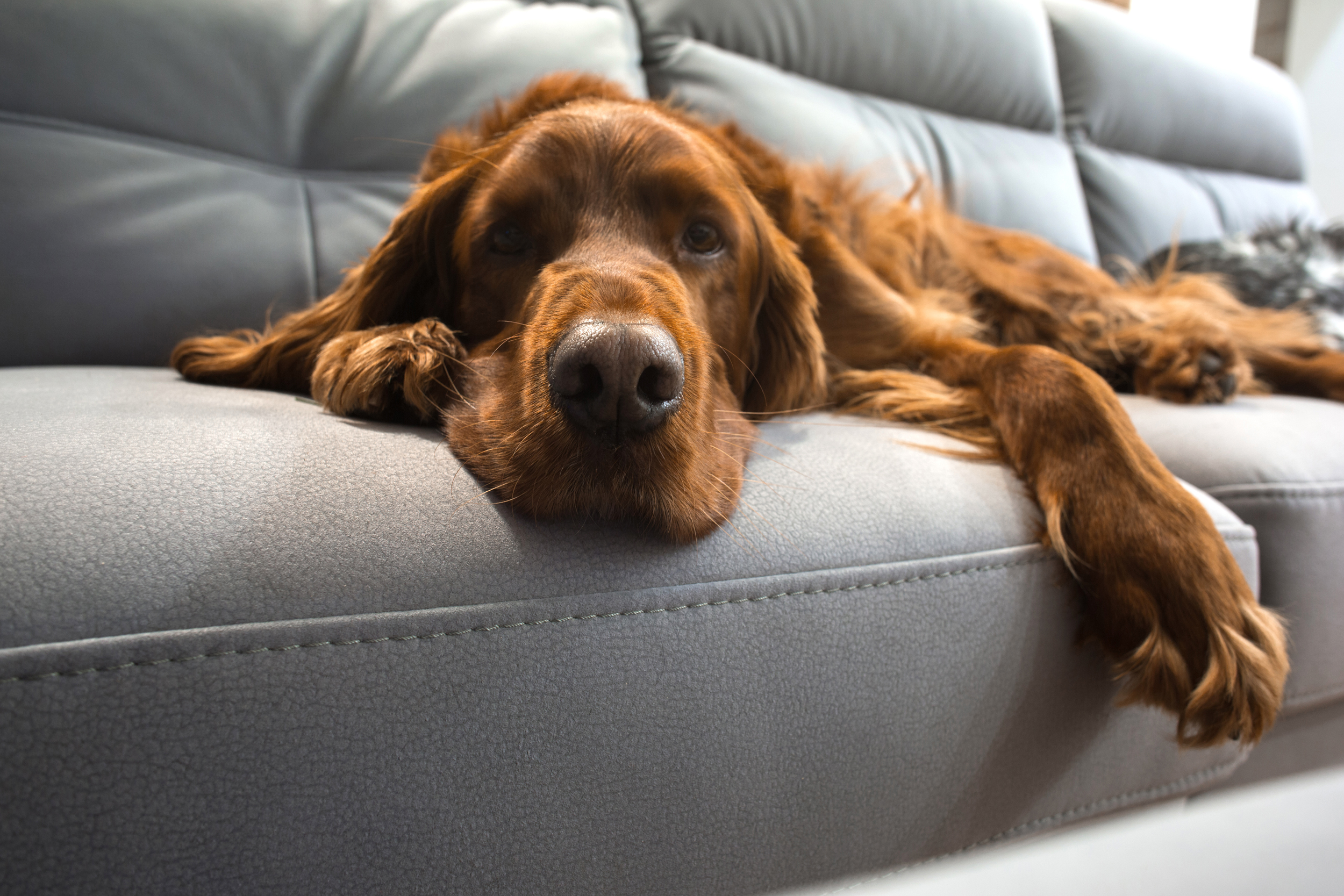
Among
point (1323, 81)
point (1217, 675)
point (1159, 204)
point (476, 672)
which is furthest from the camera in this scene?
point (1323, 81)

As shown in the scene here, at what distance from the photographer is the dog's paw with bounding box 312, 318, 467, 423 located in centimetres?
100

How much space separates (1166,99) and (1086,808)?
3.80 m

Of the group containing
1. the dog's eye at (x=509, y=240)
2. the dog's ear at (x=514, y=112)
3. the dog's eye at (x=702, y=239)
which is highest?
the dog's ear at (x=514, y=112)

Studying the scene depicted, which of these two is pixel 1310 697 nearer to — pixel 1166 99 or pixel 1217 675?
pixel 1217 675

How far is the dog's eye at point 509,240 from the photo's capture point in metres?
1.16

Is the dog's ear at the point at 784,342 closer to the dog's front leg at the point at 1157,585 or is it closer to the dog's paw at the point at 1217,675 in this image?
the dog's front leg at the point at 1157,585

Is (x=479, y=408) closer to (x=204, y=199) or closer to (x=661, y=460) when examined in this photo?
(x=661, y=460)

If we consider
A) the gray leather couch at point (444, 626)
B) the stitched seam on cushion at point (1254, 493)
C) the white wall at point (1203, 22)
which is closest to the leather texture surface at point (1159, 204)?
the white wall at point (1203, 22)

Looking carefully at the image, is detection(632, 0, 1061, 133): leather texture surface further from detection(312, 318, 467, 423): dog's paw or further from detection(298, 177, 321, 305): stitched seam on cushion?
detection(312, 318, 467, 423): dog's paw

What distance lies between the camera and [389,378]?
101 centimetres

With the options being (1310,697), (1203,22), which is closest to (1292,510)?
(1310,697)

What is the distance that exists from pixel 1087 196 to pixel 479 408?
334 cm

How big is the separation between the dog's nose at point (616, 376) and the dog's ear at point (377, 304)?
0.57 m

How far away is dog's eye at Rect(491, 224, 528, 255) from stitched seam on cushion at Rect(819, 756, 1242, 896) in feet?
3.02
